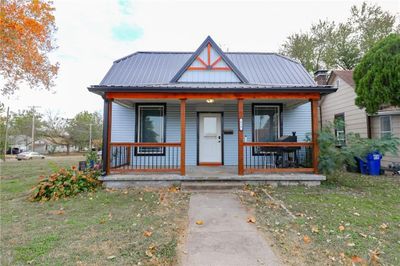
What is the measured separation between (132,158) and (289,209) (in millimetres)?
5833

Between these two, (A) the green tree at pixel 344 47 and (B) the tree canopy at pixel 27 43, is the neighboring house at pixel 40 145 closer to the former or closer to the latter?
(B) the tree canopy at pixel 27 43

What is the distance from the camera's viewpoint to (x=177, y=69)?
8.85 m

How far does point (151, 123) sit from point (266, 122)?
457cm

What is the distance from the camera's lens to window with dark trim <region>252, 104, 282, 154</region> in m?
8.41

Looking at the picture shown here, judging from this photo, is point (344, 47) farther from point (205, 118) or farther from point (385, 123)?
point (205, 118)

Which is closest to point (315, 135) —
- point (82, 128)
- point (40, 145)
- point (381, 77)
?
point (381, 77)

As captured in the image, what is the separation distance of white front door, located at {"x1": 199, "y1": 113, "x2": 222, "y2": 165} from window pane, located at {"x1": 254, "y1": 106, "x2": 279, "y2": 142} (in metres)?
1.48

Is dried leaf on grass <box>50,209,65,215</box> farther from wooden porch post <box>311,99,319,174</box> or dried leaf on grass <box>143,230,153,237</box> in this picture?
wooden porch post <box>311,99,319,174</box>

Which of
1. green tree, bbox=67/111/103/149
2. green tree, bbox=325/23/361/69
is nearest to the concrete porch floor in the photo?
green tree, bbox=325/23/361/69

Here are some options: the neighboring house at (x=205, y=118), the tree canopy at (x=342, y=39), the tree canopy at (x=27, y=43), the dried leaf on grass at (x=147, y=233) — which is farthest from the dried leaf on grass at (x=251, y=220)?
the tree canopy at (x=342, y=39)

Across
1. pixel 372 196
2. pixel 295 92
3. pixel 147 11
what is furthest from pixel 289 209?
pixel 147 11

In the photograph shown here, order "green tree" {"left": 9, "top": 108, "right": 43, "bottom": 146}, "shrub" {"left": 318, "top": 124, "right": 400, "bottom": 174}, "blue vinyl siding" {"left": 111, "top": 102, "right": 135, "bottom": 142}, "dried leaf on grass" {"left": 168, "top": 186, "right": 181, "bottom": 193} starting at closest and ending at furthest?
1. "dried leaf on grass" {"left": 168, "top": 186, "right": 181, "bottom": 193}
2. "shrub" {"left": 318, "top": 124, "right": 400, "bottom": 174}
3. "blue vinyl siding" {"left": 111, "top": 102, "right": 135, "bottom": 142}
4. "green tree" {"left": 9, "top": 108, "right": 43, "bottom": 146}

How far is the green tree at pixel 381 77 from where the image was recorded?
22.7ft

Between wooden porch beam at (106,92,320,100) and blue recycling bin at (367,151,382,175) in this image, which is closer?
wooden porch beam at (106,92,320,100)
